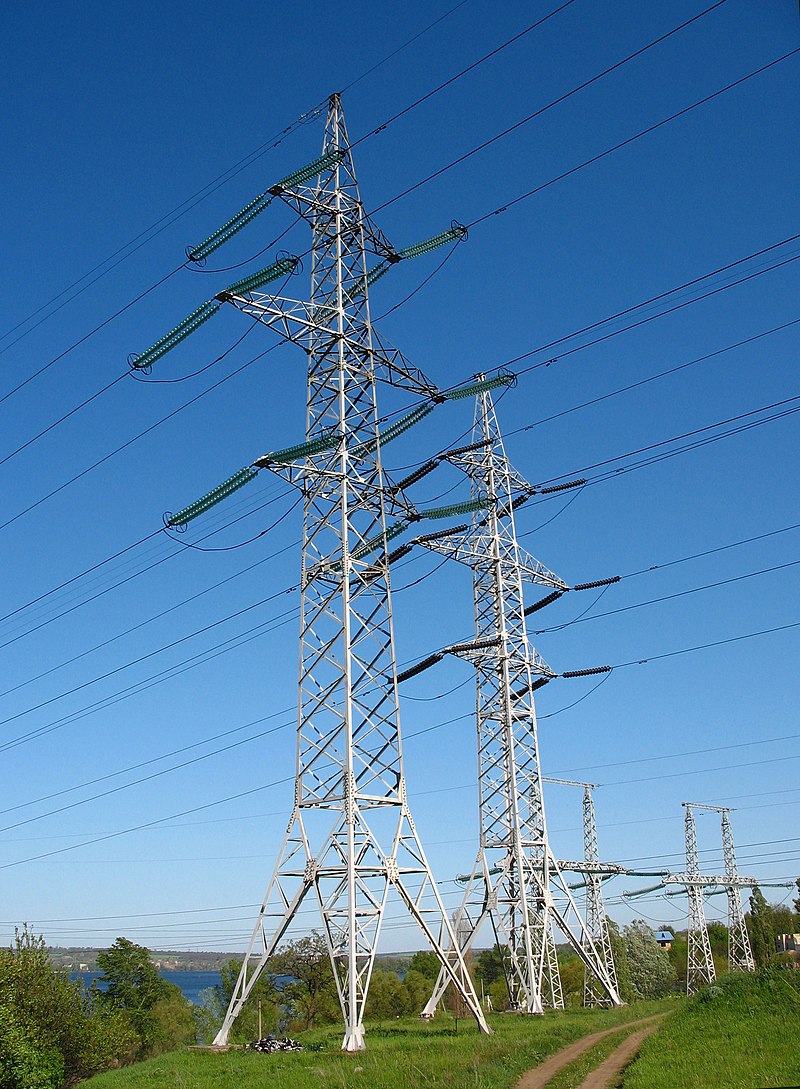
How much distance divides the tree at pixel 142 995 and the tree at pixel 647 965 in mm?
43072

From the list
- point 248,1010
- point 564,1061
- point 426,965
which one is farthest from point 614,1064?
point 426,965

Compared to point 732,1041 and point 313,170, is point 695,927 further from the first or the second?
point 313,170

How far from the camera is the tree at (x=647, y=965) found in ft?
271

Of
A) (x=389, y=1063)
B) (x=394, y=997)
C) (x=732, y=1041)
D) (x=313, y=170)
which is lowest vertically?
(x=394, y=997)

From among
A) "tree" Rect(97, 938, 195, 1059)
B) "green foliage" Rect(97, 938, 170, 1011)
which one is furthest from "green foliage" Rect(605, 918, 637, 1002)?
"green foliage" Rect(97, 938, 170, 1011)

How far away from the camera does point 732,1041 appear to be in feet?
78.4

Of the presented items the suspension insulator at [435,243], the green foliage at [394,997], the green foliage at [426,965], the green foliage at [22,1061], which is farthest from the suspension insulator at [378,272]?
the green foliage at [426,965]

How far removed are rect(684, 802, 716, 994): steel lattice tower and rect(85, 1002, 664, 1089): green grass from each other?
46502 mm

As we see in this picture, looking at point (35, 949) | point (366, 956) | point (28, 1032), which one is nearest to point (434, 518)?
point (366, 956)

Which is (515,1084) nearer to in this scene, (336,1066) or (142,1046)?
(336,1066)

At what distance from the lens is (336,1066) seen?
900 inches

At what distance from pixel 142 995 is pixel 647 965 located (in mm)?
49596

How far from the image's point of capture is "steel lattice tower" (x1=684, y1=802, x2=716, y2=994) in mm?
72625

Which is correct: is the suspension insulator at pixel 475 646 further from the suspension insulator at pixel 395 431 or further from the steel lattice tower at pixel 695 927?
the steel lattice tower at pixel 695 927
